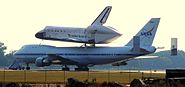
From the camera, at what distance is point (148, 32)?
106375 millimetres

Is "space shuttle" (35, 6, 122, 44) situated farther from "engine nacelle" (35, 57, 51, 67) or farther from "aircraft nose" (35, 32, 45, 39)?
"engine nacelle" (35, 57, 51, 67)

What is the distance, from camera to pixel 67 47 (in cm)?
10850

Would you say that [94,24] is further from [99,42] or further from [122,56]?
[122,56]

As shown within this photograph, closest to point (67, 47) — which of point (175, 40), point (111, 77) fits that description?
point (175, 40)

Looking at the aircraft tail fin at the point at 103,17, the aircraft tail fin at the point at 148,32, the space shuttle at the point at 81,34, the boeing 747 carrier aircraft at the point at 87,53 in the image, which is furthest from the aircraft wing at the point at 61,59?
the aircraft tail fin at the point at 103,17

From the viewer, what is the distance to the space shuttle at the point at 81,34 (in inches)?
4395

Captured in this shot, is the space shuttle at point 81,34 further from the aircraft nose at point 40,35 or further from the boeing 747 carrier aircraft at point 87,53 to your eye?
the boeing 747 carrier aircraft at point 87,53

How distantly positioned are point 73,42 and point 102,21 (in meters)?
5.32

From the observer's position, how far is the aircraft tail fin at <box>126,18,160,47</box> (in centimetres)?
10519

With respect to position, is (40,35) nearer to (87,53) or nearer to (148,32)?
(87,53)

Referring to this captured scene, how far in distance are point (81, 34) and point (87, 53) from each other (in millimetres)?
6633

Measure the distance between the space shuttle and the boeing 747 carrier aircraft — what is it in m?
3.56

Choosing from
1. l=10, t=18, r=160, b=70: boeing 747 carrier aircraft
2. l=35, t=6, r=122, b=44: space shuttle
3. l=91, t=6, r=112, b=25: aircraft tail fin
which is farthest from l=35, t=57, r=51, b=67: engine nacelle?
l=91, t=6, r=112, b=25: aircraft tail fin

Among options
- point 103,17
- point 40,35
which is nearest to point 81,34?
point 103,17
